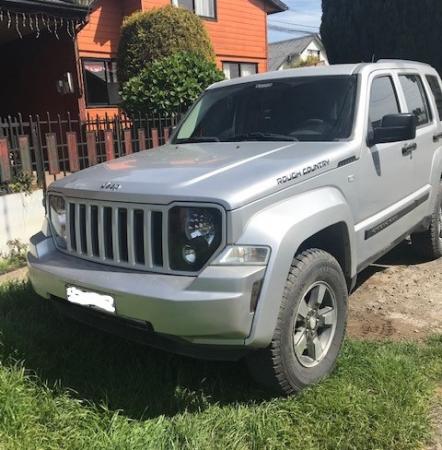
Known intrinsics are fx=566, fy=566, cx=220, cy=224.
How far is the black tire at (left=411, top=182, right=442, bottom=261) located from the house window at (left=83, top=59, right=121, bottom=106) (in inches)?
389

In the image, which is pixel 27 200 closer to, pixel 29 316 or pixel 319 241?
pixel 29 316

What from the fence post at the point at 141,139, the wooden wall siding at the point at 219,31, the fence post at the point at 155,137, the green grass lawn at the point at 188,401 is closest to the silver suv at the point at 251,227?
the green grass lawn at the point at 188,401

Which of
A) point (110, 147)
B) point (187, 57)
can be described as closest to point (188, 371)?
point (110, 147)

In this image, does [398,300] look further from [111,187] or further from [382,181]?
[111,187]

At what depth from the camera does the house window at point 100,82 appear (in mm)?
13695

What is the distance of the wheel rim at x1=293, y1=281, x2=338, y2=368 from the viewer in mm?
3143

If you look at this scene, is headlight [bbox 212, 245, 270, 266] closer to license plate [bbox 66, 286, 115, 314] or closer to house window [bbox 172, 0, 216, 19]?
license plate [bbox 66, 286, 115, 314]

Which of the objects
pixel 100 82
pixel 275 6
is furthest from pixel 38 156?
pixel 275 6

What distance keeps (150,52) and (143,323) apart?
10030mm

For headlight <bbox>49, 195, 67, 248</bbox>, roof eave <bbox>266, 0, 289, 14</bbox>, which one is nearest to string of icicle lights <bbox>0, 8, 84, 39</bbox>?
headlight <bbox>49, 195, 67, 248</bbox>

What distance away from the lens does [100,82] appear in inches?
549

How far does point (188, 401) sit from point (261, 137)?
1.89 metres

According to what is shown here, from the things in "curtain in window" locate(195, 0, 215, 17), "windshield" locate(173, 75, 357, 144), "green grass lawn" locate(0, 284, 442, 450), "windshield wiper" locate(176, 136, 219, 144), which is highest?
"curtain in window" locate(195, 0, 215, 17)

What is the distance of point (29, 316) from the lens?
4.22m
